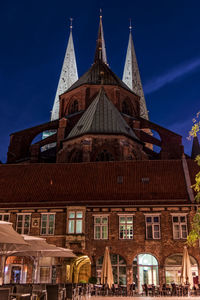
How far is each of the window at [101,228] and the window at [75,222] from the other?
0.95 m

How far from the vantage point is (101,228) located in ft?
83.0

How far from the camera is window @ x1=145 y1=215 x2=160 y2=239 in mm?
24825

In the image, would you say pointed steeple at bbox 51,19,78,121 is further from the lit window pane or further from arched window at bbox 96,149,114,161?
the lit window pane

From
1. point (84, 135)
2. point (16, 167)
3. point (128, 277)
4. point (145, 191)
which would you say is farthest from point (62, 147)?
point (128, 277)

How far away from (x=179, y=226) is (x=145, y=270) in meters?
3.35

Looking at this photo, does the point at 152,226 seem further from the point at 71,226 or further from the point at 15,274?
the point at 15,274

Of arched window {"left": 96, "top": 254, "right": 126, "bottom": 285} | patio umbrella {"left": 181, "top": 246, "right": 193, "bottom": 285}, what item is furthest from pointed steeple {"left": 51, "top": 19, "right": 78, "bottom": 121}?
patio umbrella {"left": 181, "top": 246, "right": 193, "bottom": 285}

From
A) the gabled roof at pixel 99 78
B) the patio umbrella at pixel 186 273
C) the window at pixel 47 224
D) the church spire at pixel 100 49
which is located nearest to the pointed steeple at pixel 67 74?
the church spire at pixel 100 49

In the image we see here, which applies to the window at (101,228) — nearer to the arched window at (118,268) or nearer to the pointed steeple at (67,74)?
the arched window at (118,268)

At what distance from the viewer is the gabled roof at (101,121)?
4003cm

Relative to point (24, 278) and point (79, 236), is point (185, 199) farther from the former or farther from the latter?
point (24, 278)

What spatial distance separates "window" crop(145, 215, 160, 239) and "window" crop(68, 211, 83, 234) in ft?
13.6

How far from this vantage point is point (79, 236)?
2511 cm

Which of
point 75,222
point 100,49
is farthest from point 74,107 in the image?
point 75,222
